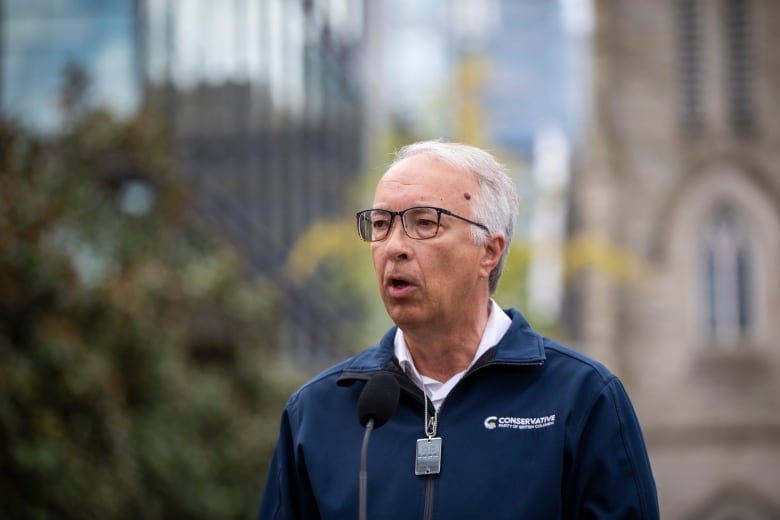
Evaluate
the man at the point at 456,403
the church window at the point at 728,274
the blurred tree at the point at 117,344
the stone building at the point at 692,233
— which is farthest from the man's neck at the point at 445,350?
the church window at the point at 728,274

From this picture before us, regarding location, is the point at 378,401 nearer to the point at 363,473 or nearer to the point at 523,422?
the point at 363,473

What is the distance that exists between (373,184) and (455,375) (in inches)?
598

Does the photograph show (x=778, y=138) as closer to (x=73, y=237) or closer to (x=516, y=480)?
(x=73, y=237)

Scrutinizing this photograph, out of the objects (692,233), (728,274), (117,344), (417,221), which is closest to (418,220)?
(417,221)

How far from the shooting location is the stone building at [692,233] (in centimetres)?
3069

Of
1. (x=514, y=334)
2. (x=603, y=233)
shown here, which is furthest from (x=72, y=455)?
(x=603, y=233)

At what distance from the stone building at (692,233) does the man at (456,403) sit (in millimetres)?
28032

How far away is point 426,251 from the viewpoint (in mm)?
2615

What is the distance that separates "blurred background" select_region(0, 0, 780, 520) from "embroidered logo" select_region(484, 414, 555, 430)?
8.02m

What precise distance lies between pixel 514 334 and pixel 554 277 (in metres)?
26.1

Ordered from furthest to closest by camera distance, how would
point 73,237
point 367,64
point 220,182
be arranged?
point 367,64, point 220,182, point 73,237

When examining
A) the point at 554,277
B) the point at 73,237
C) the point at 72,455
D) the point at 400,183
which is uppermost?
the point at 400,183

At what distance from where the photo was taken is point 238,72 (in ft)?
111

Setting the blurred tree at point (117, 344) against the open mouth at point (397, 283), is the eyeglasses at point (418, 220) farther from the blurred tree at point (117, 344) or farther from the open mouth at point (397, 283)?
the blurred tree at point (117, 344)
